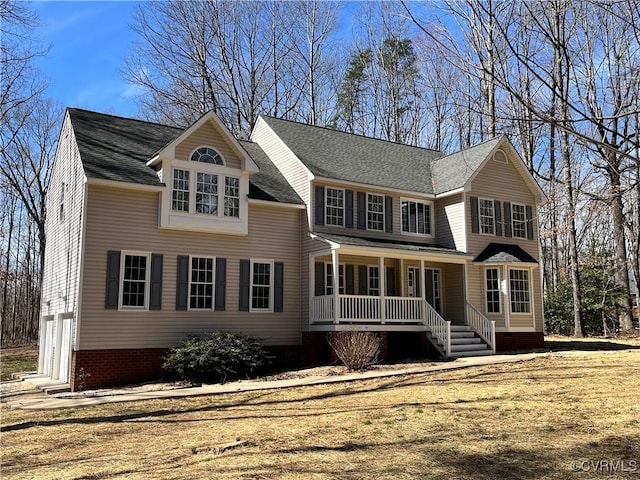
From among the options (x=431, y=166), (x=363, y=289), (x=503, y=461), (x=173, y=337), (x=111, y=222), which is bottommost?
(x=503, y=461)

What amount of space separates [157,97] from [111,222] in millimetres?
20529

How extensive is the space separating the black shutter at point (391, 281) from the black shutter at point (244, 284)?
5.55 m

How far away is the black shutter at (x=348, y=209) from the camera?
19.7 m

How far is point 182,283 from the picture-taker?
1655 cm

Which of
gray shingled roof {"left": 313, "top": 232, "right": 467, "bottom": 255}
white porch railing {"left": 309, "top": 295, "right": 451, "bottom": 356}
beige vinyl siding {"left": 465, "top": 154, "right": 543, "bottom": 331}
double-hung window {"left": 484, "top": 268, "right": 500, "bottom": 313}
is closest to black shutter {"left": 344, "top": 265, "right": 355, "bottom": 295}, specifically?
gray shingled roof {"left": 313, "top": 232, "right": 467, "bottom": 255}

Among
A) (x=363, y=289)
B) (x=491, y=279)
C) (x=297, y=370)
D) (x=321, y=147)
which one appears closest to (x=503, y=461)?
(x=297, y=370)

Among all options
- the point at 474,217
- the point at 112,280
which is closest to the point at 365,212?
the point at 474,217

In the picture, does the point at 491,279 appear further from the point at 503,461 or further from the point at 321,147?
the point at 503,461

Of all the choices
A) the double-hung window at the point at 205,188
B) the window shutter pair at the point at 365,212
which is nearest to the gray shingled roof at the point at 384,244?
the window shutter pair at the point at 365,212

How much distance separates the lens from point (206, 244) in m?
17.1

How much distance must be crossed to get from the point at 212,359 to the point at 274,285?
411cm

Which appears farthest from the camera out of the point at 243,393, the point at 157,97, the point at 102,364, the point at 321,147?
the point at 157,97

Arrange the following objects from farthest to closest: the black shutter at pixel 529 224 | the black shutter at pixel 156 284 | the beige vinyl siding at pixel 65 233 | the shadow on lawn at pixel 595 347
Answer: the black shutter at pixel 529 224, the shadow on lawn at pixel 595 347, the black shutter at pixel 156 284, the beige vinyl siding at pixel 65 233

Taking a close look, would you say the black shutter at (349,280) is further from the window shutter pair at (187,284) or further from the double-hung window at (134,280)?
the double-hung window at (134,280)
